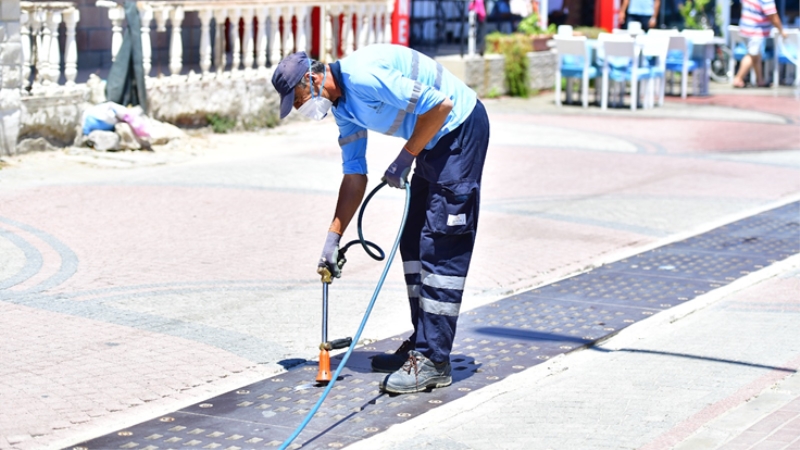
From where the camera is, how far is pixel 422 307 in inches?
223

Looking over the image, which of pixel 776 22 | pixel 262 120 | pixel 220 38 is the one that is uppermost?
pixel 776 22

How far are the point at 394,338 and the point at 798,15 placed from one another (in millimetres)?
19670

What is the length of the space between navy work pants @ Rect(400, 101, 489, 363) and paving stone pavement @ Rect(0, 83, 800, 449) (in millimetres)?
390

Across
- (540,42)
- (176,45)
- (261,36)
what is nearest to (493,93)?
(540,42)

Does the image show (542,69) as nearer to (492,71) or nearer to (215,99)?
(492,71)

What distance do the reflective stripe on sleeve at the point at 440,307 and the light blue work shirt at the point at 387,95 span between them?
69cm

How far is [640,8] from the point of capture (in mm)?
21906

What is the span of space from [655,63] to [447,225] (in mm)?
14030

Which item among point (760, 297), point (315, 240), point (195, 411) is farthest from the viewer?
point (315, 240)

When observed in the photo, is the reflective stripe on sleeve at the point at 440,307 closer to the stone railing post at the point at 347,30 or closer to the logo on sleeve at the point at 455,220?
the logo on sleeve at the point at 455,220

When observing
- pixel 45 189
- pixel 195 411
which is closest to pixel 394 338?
pixel 195 411

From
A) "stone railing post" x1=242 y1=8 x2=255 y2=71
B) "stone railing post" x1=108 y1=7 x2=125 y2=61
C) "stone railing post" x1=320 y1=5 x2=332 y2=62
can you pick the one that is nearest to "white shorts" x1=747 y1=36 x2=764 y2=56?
"stone railing post" x1=320 y1=5 x2=332 y2=62

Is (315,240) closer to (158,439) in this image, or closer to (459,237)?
(459,237)

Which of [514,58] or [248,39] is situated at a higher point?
[248,39]
